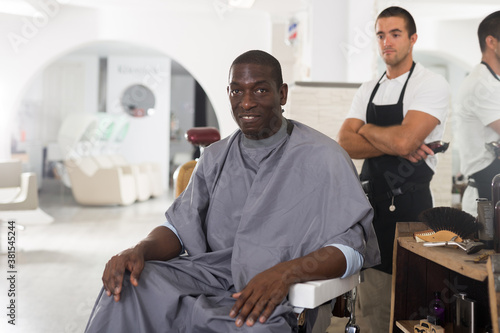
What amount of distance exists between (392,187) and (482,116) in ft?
1.48

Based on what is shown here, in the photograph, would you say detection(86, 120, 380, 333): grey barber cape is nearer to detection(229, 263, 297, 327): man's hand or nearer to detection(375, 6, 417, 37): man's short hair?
detection(229, 263, 297, 327): man's hand

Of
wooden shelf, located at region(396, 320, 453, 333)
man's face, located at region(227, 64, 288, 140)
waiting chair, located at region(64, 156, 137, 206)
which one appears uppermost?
man's face, located at region(227, 64, 288, 140)

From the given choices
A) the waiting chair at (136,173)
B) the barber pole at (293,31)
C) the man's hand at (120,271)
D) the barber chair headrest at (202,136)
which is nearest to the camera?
the man's hand at (120,271)

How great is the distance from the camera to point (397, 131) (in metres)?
1.90

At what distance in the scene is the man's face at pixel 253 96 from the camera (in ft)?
5.07

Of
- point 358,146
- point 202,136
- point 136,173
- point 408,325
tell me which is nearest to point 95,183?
point 136,173

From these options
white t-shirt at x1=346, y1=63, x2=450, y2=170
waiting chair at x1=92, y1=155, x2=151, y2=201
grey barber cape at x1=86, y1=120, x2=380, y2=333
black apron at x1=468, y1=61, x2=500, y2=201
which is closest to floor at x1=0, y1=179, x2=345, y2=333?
waiting chair at x1=92, y1=155, x2=151, y2=201

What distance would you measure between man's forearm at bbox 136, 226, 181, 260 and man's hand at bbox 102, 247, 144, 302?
51 millimetres

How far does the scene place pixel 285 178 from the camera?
5.10 ft

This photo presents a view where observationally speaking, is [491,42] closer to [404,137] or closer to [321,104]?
[404,137]

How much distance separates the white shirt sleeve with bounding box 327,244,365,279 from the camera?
139 centimetres

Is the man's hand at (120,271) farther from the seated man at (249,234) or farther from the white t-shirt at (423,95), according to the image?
the white t-shirt at (423,95)

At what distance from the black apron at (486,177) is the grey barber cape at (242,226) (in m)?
0.65

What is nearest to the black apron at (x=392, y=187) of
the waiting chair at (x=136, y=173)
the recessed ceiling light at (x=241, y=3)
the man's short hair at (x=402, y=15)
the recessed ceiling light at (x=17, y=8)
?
the man's short hair at (x=402, y=15)
